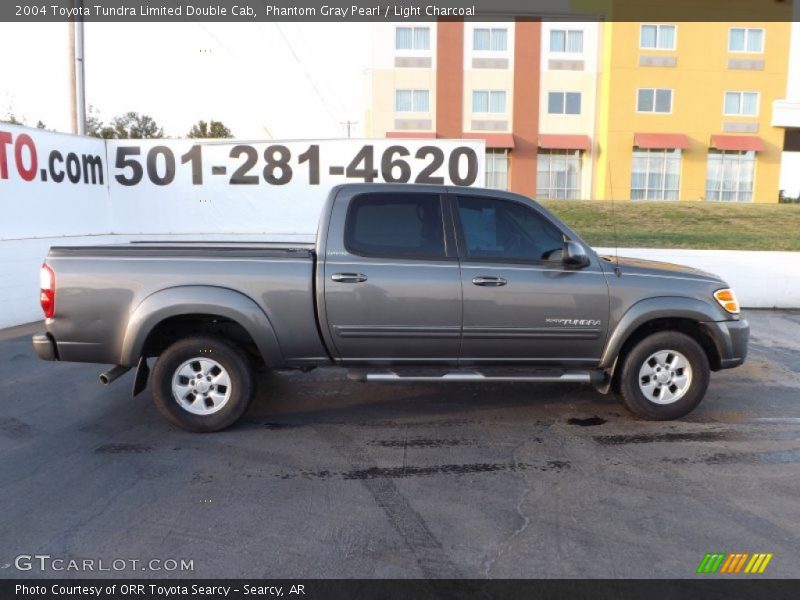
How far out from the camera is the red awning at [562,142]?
3503 cm

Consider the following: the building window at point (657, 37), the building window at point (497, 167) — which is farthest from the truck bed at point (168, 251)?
the building window at point (657, 37)

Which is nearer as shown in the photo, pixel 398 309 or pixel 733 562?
pixel 733 562

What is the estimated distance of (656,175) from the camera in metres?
35.6

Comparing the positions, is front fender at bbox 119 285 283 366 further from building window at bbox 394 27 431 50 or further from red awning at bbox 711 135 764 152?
red awning at bbox 711 135 764 152

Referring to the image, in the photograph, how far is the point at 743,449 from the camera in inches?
185

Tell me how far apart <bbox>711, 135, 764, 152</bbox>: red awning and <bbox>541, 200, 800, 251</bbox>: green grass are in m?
10.4

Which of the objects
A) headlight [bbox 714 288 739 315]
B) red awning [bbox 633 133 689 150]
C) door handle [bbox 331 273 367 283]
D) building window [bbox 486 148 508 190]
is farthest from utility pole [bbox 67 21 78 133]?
red awning [bbox 633 133 689 150]

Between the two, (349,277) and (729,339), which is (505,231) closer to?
(349,277)

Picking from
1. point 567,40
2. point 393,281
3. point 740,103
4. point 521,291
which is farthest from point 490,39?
point 393,281

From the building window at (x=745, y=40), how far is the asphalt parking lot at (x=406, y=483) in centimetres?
3506

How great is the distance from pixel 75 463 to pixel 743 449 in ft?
16.1

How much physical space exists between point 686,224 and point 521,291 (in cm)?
1964
